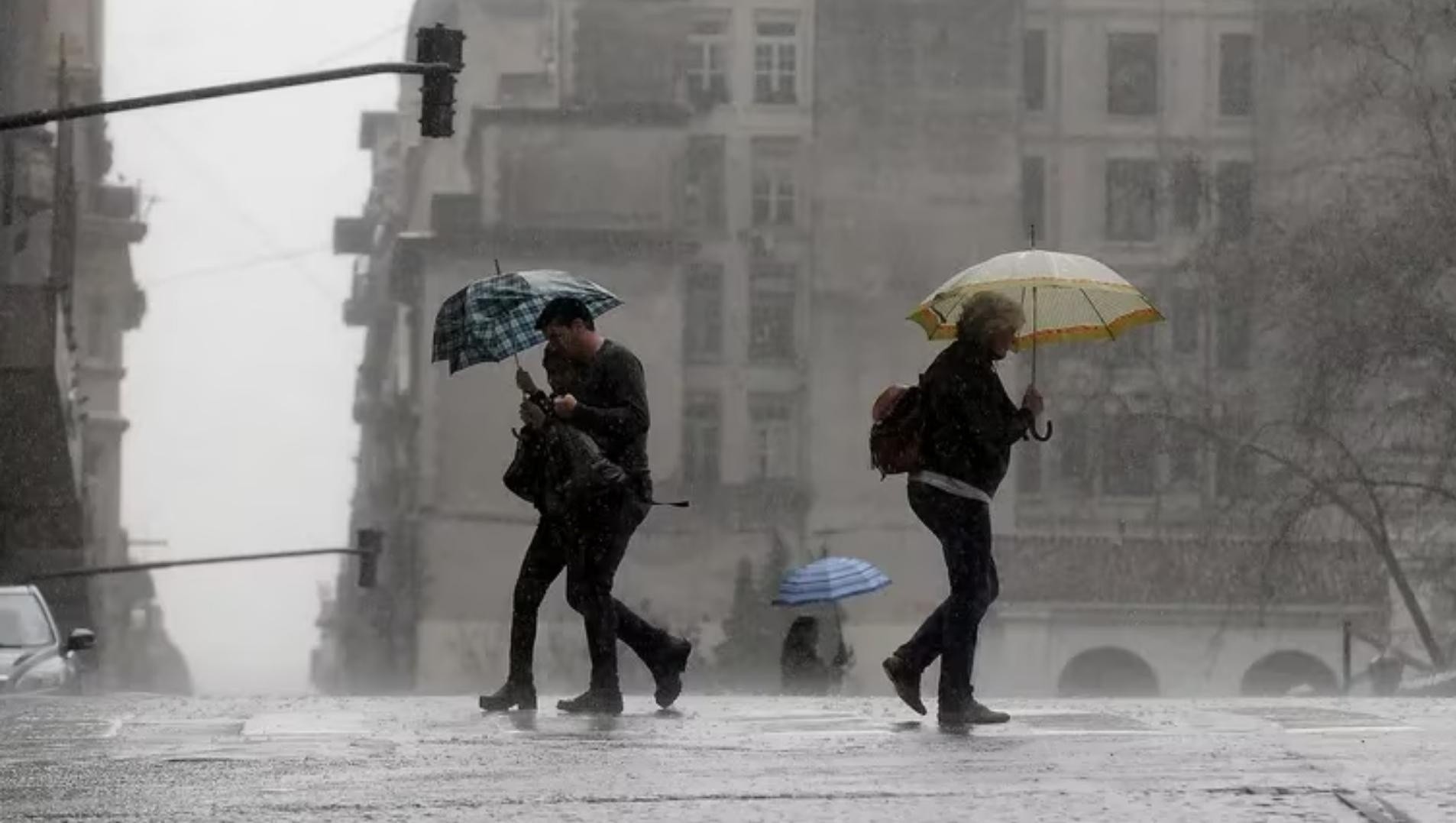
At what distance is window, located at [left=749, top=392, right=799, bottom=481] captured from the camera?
76.6 metres

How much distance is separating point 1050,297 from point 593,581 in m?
2.46

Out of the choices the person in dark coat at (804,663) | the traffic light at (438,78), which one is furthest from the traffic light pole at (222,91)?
the person in dark coat at (804,663)

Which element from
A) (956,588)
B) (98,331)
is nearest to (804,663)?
(956,588)

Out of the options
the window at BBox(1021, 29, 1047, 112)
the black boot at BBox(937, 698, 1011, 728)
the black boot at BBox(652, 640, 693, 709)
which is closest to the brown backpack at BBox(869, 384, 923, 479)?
the black boot at BBox(937, 698, 1011, 728)

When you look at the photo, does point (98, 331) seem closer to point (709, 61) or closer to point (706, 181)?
point (706, 181)

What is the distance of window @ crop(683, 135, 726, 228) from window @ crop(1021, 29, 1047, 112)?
7531 millimetres

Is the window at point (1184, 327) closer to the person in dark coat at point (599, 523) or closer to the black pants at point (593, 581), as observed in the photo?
the black pants at point (593, 581)

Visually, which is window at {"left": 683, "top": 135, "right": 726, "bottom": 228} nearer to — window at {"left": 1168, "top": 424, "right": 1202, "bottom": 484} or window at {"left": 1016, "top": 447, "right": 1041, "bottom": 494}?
window at {"left": 1016, "top": 447, "right": 1041, "bottom": 494}

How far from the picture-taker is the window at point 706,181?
7794cm

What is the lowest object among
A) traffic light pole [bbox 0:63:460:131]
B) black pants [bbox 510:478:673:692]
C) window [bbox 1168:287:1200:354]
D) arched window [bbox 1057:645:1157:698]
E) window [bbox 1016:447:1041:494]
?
arched window [bbox 1057:645:1157:698]

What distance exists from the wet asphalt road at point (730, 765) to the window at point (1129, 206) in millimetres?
65051

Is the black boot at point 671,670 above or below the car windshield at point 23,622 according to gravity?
above

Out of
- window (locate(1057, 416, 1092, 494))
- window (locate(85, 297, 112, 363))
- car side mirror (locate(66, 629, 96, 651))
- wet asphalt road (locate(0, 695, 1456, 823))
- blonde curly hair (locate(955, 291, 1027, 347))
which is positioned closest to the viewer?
wet asphalt road (locate(0, 695, 1456, 823))

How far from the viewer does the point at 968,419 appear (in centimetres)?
1236
